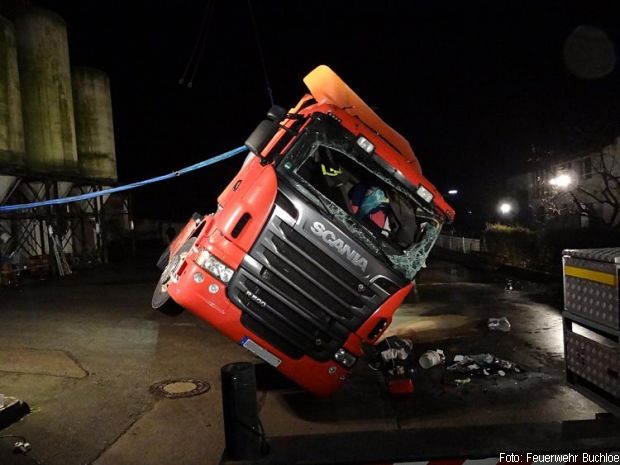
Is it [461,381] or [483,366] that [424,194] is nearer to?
[461,381]

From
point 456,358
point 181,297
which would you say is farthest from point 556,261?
point 181,297

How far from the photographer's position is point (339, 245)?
5121 millimetres

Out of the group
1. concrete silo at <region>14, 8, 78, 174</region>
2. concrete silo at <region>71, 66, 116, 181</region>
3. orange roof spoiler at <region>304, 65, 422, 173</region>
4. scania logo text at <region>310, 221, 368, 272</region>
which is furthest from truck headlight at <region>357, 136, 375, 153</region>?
concrete silo at <region>71, 66, 116, 181</region>

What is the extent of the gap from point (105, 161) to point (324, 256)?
23641 millimetres

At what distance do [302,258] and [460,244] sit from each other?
25662 mm

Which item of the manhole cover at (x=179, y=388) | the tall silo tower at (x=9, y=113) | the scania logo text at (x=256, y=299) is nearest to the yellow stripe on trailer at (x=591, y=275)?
the scania logo text at (x=256, y=299)

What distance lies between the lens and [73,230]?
23672 mm

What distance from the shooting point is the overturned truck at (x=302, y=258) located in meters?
5.09

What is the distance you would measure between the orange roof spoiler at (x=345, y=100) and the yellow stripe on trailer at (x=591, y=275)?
2485mm

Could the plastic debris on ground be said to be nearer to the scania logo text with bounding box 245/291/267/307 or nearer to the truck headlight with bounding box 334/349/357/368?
the truck headlight with bounding box 334/349/357/368

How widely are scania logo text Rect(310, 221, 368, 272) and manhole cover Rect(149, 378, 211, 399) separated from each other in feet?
8.89

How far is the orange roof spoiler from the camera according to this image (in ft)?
18.6

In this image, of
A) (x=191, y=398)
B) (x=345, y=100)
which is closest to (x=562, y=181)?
(x=345, y=100)

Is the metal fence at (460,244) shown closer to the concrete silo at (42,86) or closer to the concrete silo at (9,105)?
the concrete silo at (42,86)
